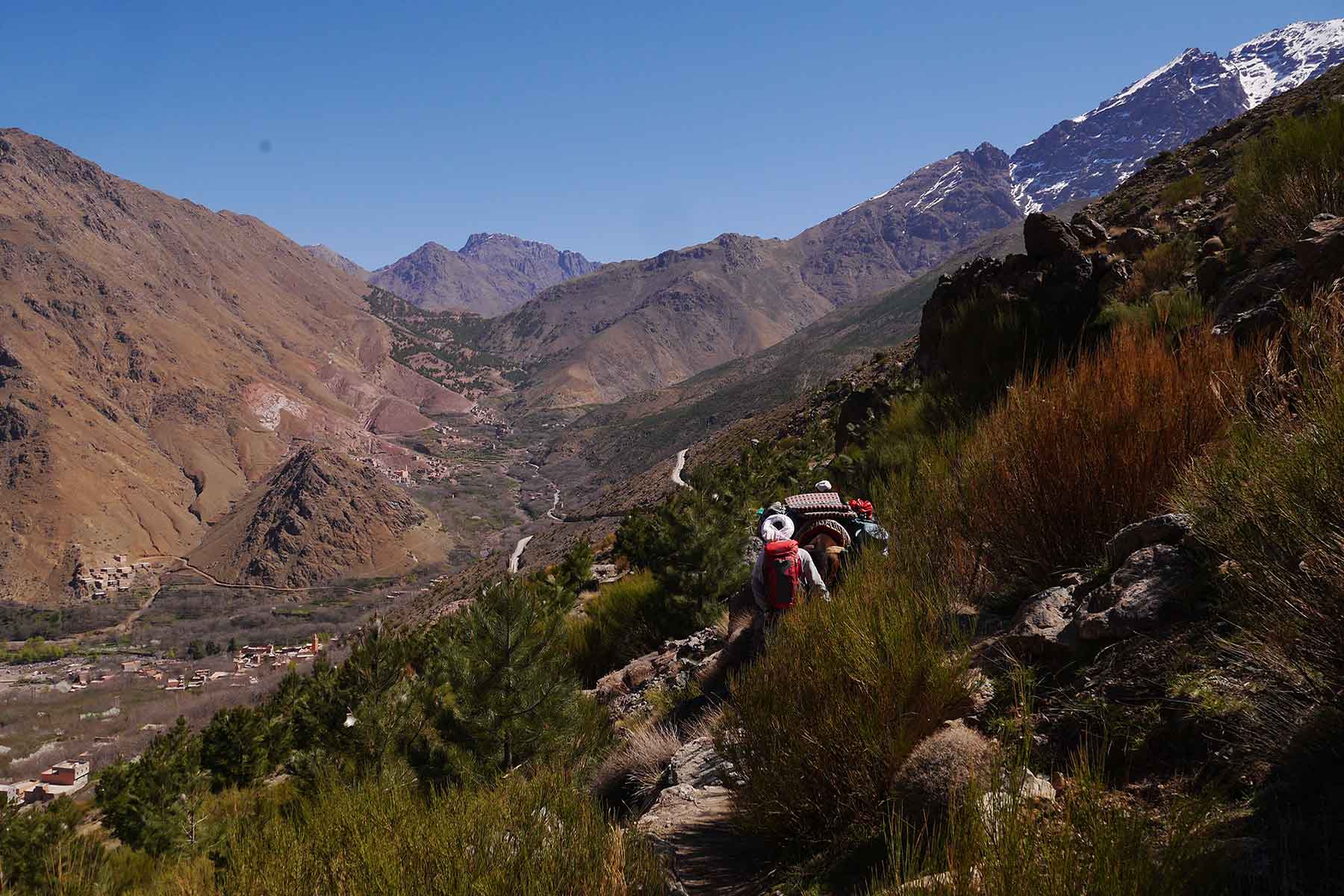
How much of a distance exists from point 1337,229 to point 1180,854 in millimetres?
5009

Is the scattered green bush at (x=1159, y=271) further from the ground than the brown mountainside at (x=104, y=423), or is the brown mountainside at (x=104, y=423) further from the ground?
the brown mountainside at (x=104, y=423)

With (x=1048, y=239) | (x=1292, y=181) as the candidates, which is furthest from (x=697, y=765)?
(x=1048, y=239)

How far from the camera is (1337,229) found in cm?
459

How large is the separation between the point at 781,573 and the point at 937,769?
260 cm

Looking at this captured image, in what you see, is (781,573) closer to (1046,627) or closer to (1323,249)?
(1046,627)

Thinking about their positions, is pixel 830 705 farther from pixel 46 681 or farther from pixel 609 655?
pixel 46 681

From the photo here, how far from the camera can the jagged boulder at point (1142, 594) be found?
285 centimetres

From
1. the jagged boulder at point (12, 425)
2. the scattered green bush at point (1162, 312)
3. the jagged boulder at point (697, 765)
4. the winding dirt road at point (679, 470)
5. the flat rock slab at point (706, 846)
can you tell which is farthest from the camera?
the jagged boulder at point (12, 425)

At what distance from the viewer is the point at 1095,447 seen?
376 centimetres

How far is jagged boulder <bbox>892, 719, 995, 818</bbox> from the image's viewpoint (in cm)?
245

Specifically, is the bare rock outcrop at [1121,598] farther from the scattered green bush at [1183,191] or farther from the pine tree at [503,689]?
the scattered green bush at [1183,191]

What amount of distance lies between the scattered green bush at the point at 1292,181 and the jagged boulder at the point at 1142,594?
5.24m

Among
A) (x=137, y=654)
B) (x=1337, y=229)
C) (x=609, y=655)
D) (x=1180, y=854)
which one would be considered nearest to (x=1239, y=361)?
(x=1337, y=229)

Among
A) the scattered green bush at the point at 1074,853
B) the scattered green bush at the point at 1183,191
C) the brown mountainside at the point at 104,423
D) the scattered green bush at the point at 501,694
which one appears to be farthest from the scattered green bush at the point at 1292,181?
the brown mountainside at the point at 104,423
